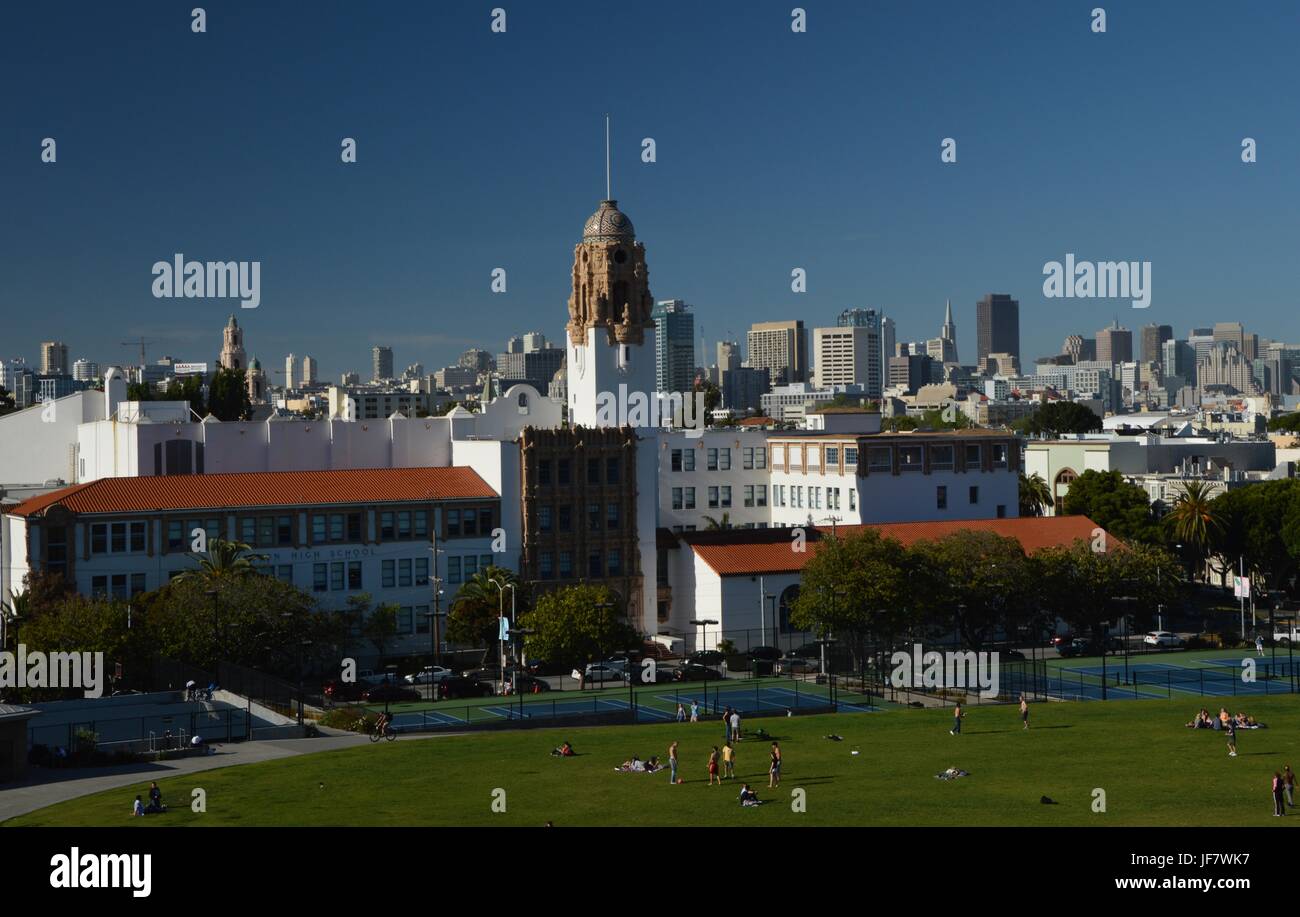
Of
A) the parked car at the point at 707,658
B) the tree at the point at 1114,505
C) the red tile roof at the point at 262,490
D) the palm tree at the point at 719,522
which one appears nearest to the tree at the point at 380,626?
the red tile roof at the point at 262,490

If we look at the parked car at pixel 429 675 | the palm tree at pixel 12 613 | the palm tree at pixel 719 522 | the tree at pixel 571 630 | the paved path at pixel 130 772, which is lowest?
the paved path at pixel 130 772

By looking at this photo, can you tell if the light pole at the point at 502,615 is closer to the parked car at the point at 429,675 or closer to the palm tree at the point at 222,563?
the parked car at the point at 429,675

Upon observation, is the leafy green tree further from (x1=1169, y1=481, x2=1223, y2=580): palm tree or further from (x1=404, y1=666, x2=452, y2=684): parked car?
(x1=1169, y1=481, x2=1223, y2=580): palm tree

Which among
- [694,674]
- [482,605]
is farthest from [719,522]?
[694,674]

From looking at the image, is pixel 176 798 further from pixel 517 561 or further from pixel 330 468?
pixel 330 468

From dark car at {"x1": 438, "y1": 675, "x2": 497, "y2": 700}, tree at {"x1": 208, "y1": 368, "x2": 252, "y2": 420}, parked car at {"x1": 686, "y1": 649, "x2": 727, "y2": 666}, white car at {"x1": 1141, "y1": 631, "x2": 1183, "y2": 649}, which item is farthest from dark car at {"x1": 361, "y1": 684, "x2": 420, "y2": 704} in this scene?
tree at {"x1": 208, "y1": 368, "x2": 252, "y2": 420}
